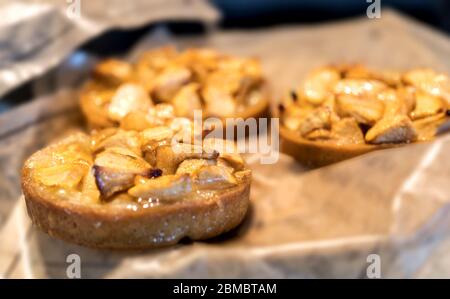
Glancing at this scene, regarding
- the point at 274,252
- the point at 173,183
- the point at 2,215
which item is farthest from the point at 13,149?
the point at 274,252

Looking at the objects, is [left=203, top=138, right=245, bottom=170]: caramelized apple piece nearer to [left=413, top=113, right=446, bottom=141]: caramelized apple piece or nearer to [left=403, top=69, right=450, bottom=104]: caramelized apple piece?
[left=413, top=113, right=446, bottom=141]: caramelized apple piece

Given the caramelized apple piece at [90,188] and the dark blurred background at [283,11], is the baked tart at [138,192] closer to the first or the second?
the caramelized apple piece at [90,188]

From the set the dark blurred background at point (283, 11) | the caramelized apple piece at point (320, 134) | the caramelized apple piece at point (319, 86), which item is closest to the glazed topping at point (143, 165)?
the caramelized apple piece at point (320, 134)

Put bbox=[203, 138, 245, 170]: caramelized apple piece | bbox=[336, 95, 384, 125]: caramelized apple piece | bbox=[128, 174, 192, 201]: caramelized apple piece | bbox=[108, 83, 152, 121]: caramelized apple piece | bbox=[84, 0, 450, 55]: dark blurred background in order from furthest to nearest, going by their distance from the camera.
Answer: bbox=[84, 0, 450, 55]: dark blurred background → bbox=[108, 83, 152, 121]: caramelized apple piece → bbox=[336, 95, 384, 125]: caramelized apple piece → bbox=[203, 138, 245, 170]: caramelized apple piece → bbox=[128, 174, 192, 201]: caramelized apple piece

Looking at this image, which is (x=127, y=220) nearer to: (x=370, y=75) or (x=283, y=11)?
(x=370, y=75)

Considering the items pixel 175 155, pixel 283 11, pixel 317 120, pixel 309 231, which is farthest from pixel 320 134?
pixel 283 11

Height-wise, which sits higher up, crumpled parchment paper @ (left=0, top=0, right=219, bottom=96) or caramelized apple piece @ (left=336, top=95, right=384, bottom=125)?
crumpled parchment paper @ (left=0, top=0, right=219, bottom=96)

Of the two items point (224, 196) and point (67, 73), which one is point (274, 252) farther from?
point (67, 73)

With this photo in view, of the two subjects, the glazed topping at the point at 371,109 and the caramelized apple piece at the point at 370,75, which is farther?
the caramelized apple piece at the point at 370,75

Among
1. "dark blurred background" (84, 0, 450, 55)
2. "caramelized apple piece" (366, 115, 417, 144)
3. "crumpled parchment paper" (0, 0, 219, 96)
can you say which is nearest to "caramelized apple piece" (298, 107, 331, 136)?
"caramelized apple piece" (366, 115, 417, 144)
